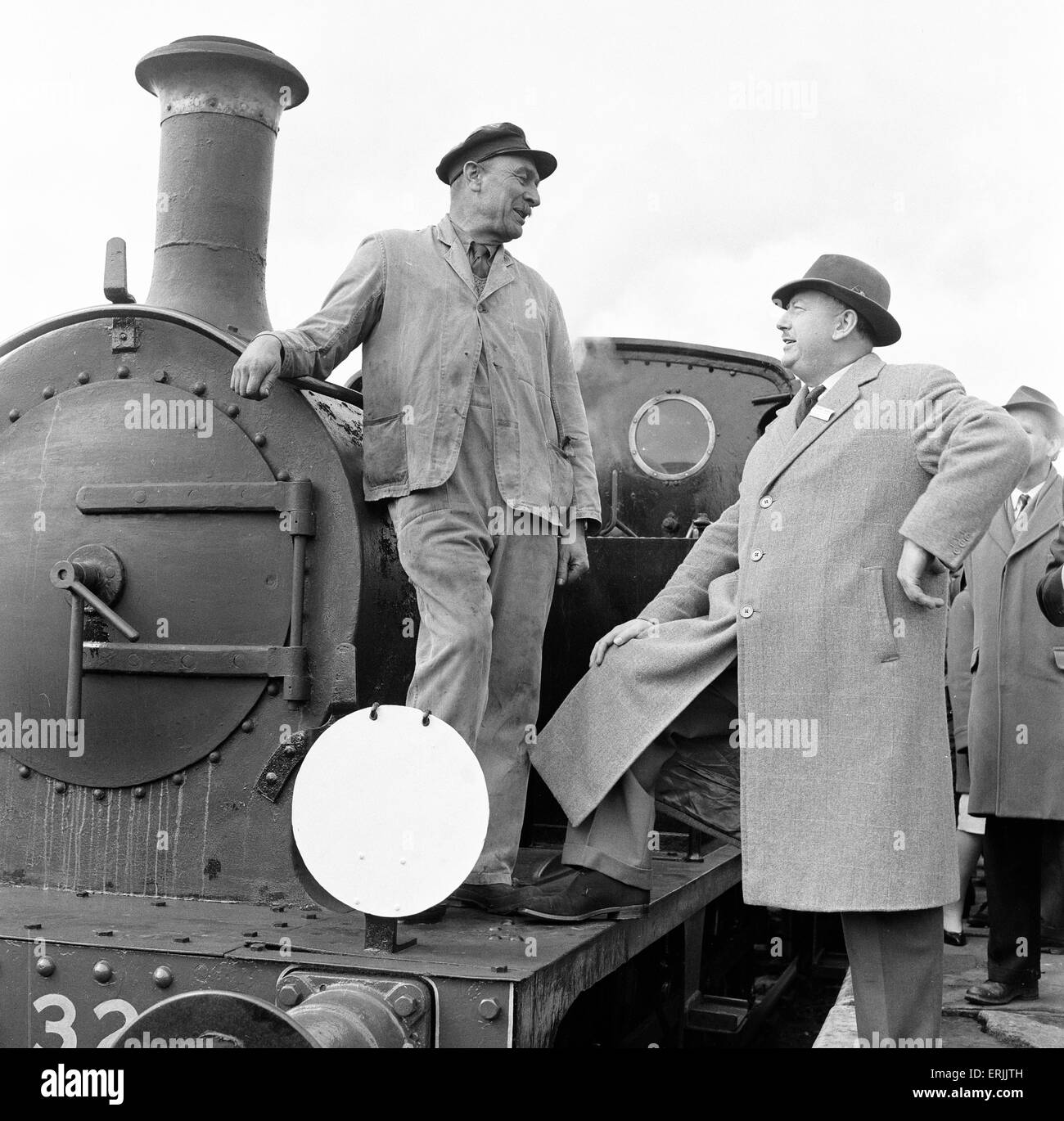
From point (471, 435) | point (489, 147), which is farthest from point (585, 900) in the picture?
point (489, 147)

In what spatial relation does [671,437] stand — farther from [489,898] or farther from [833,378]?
[489,898]

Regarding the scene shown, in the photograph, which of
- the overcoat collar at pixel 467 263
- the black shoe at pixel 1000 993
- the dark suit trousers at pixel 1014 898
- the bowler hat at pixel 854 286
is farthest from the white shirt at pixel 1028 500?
the overcoat collar at pixel 467 263

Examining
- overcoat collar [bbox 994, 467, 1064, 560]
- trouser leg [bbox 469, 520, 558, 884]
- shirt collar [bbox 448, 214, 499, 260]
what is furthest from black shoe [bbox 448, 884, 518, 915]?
overcoat collar [bbox 994, 467, 1064, 560]

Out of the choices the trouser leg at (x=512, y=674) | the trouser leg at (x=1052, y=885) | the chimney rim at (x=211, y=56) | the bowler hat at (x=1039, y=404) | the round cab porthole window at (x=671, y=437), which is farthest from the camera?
the round cab porthole window at (x=671, y=437)

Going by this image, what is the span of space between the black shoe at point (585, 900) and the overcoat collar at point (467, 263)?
1472 millimetres

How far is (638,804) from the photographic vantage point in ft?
9.75

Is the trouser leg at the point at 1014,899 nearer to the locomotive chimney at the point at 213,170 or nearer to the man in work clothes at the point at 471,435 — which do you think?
the man in work clothes at the point at 471,435

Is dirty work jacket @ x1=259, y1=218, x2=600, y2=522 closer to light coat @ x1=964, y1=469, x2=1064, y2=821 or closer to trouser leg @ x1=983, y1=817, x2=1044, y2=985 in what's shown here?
light coat @ x1=964, y1=469, x2=1064, y2=821

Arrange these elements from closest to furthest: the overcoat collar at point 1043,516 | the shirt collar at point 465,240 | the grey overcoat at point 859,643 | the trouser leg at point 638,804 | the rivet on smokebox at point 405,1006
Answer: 1. the rivet on smokebox at point 405,1006
2. the grey overcoat at point 859,643
3. the trouser leg at point 638,804
4. the shirt collar at point 465,240
5. the overcoat collar at point 1043,516

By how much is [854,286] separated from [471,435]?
0.97 metres

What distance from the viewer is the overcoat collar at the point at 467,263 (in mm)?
3334

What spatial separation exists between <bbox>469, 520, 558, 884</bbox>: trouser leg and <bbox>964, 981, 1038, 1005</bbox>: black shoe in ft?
4.86

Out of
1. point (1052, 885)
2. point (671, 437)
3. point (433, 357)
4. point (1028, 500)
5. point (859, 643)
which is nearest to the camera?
point (859, 643)

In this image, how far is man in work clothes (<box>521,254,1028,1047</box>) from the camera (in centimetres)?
259
